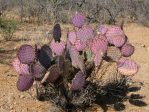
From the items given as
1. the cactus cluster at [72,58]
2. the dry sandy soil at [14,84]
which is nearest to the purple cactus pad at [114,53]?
the cactus cluster at [72,58]

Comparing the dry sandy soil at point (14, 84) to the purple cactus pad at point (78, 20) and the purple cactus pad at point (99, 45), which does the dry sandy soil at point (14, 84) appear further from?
the purple cactus pad at point (78, 20)

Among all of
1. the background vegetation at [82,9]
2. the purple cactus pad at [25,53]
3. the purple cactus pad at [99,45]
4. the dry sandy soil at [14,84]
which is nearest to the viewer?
the purple cactus pad at [25,53]

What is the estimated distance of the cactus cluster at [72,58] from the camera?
4.41 metres

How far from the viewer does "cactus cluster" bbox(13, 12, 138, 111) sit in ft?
14.5

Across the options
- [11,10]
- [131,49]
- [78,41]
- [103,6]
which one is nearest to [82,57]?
[78,41]

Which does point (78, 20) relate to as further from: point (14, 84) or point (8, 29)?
point (8, 29)

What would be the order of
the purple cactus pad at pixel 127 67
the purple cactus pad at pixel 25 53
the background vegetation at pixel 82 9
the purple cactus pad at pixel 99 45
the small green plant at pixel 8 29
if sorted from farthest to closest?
the background vegetation at pixel 82 9, the small green plant at pixel 8 29, the purple cactus pad at pixel 127 67, the purple cactus pad at pixel 99 45, the purple cactus pad at pixel 25 53

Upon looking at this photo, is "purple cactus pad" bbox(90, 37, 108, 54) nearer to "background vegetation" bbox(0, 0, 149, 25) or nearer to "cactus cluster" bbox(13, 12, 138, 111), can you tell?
"cactus cluster" bbox(13, 12, 138, 111)

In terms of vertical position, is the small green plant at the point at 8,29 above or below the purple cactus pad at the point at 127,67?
below

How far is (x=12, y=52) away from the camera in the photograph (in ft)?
23.4

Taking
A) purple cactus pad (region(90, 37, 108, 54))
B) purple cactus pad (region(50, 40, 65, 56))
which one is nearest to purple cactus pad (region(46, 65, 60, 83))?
purple cactus pad (region(50, 40, 65, 56))

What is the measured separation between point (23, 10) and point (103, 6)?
2330 mm

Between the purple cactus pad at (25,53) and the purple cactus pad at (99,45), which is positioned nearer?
the purple cactus pad at (25,53)

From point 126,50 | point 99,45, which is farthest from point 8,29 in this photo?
point 99,45
